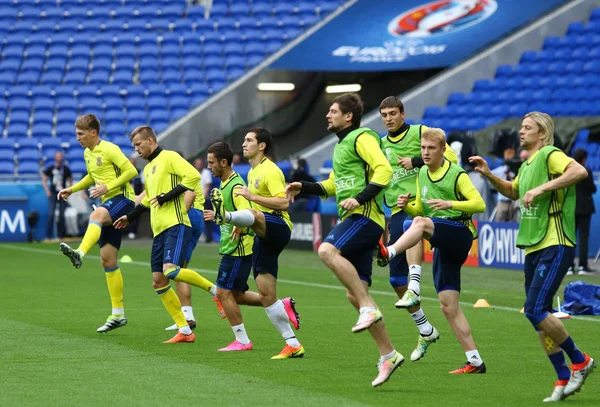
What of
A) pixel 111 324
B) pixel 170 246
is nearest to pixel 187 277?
pixel 170 246

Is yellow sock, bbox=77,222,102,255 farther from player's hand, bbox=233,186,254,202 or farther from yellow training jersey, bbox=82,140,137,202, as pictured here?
player's hand, bbox=233,186,254,202

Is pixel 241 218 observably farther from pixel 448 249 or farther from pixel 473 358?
pixel 473 358

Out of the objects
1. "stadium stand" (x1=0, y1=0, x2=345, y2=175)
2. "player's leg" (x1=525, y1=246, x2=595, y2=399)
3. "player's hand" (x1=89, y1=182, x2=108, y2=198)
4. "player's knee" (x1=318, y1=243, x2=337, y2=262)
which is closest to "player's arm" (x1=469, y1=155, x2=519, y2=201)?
"player's leg" (x1=525, y1=246, x2=595, y2=399)

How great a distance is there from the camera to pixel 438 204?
9.01m

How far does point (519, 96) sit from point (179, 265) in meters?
20.5

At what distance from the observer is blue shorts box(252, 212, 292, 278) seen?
10.4 metres

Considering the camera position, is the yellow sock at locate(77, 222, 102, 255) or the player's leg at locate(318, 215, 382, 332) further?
the yellow sock at locate(77, 222, 102, 255)

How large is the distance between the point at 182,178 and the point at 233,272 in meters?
1.22

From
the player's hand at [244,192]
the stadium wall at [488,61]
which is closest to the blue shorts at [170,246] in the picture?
the player's hand at [244,192]

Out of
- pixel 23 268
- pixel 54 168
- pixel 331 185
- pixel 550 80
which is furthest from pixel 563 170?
pixel 550 80

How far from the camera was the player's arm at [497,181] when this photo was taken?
27.9ft

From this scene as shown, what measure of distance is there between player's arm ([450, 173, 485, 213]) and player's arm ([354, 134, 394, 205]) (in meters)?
0.61

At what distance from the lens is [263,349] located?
11055mm

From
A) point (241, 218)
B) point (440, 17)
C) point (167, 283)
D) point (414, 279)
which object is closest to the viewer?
point (241, 218)
